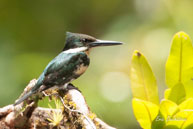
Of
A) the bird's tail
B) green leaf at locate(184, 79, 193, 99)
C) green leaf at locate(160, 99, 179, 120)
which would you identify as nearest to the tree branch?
the bird's tail

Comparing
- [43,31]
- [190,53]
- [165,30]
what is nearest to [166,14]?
[165,30]

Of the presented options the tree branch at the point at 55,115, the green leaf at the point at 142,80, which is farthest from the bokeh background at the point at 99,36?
the green leaf at the point at 142,80

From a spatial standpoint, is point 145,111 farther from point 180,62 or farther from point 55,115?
point 55,115

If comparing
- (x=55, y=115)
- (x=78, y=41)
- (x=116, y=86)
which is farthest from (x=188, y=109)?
(x=116, y=86)

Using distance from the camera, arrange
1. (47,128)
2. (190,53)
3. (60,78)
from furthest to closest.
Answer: (60,78), (47,128), (190,53)

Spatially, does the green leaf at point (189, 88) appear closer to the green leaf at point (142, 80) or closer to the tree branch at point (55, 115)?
the green leaf at point (142, 80)

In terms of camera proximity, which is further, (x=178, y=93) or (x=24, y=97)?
(x=24, y=97)

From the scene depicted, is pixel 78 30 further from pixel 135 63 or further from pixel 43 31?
pixel 135 63
